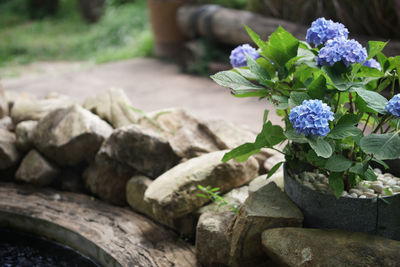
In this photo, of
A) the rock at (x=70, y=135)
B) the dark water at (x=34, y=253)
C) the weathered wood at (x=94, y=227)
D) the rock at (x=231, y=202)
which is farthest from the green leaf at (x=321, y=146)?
the rock at (x=70, y=135)

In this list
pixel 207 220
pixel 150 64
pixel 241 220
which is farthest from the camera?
pixel 150 64

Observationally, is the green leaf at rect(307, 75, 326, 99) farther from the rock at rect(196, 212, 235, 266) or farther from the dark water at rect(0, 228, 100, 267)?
the dark water at rect(0, 228, 100, 267)

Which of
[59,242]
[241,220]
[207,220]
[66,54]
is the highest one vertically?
[241,220]

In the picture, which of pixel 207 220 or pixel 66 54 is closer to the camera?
pixel 207 220

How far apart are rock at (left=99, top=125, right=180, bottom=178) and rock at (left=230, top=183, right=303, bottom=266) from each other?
881 millimetres

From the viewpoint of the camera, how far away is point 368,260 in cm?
169

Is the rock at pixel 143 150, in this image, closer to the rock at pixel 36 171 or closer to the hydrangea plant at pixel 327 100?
the rock at pixel 36 171

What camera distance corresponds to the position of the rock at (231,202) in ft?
7.92

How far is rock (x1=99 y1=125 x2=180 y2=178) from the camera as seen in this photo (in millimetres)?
2779

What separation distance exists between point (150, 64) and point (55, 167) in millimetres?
3434

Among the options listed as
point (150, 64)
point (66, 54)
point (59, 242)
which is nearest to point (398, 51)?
point (59, 242)

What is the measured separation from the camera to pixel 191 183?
95.7 inches

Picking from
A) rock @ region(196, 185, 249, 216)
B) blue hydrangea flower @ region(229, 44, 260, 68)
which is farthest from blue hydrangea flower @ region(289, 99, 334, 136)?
rock @ region(196, 185, 249, 216)

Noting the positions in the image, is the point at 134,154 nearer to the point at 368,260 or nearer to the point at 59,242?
the point at 59,242
